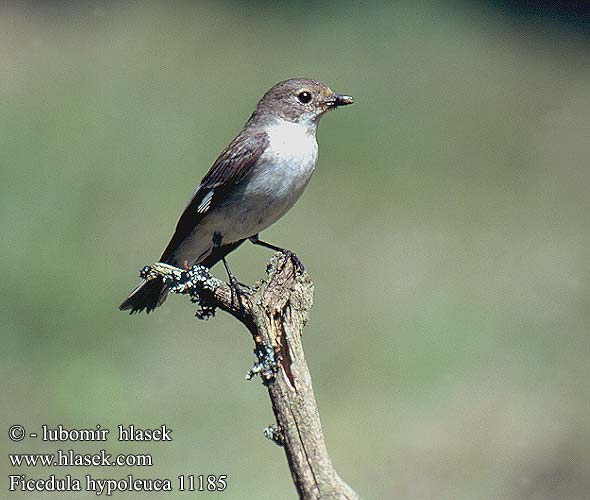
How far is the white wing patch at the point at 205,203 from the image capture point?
188 inches

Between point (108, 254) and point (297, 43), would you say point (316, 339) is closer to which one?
point (108, 254)

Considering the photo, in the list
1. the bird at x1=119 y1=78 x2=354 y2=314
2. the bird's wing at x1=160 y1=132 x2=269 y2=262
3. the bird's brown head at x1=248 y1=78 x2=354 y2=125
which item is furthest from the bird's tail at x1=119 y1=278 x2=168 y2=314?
the bird's brown head at x1=248 y1=78 x2=354 y2=125

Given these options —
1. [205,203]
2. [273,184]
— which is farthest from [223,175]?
[273,184]

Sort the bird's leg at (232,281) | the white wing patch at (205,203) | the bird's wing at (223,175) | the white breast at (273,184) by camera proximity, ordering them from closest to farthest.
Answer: the bird's leg at (232,281), the white breast at (273,184), the bird's wing at (223,175), the white wing patch at (205,203)

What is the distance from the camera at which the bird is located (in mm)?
4590

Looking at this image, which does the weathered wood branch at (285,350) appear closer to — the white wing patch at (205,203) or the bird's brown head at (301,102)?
the white wing patch at (205,203)

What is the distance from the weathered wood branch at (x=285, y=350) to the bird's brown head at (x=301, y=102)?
1.12m

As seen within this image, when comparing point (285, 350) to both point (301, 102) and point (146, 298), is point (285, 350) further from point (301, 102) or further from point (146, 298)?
point (301, 102)

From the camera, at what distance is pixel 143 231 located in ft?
28.9

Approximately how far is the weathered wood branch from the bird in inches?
28.4

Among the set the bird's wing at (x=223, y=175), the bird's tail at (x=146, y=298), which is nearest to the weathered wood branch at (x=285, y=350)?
the bird's tail at (x=146, y=298)

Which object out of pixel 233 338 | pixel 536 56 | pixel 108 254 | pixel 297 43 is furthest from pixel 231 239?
pixel 536 56

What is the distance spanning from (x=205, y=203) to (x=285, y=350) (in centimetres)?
144

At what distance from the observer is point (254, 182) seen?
4625 mm
